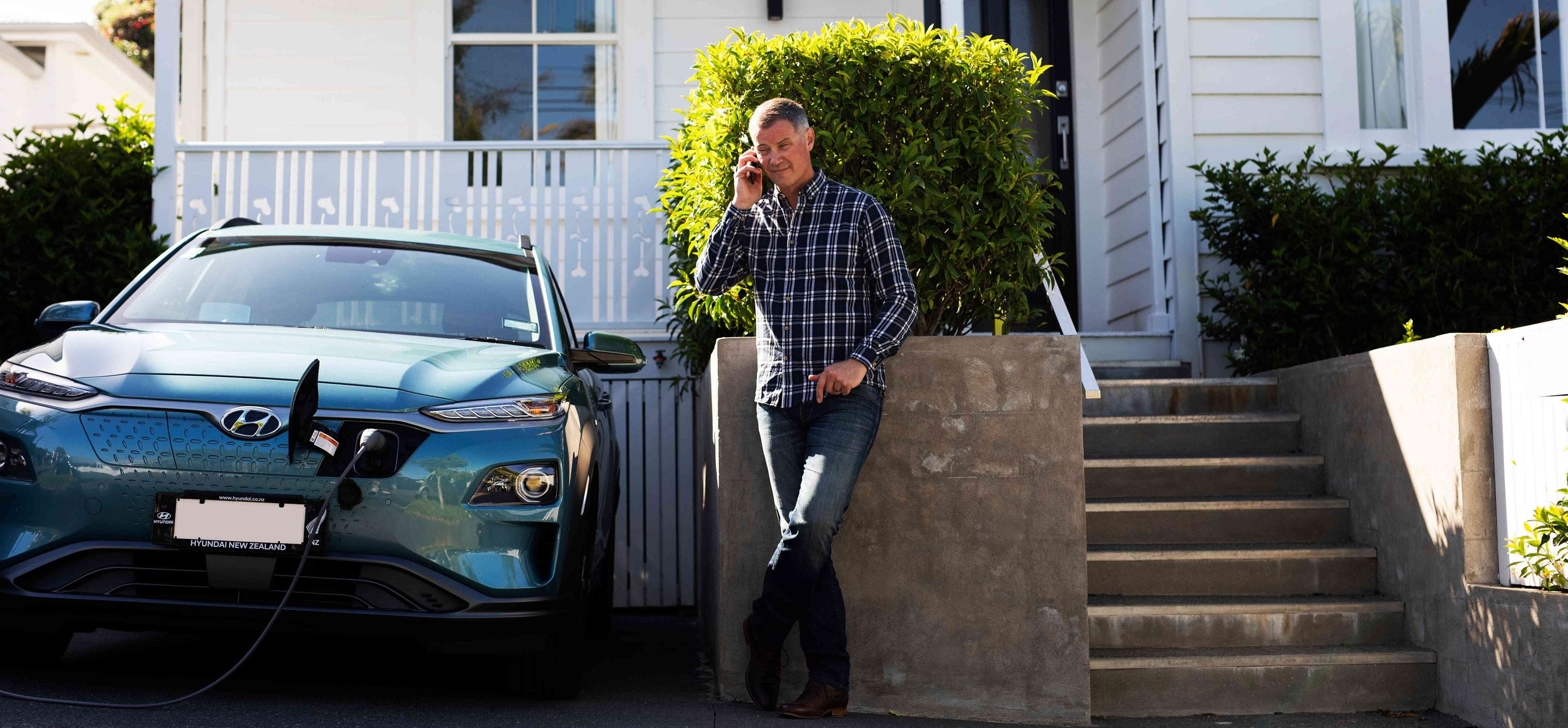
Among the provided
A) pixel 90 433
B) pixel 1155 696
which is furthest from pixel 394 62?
pixel 1155 696

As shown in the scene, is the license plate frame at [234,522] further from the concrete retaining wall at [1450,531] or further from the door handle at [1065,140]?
the door handle at [1065,140]

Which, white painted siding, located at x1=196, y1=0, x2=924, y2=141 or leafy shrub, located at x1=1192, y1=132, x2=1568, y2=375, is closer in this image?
leafy shrub, located at x1=1192, y1=132, x2=1568, y2=375

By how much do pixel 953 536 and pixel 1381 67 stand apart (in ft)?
17.4

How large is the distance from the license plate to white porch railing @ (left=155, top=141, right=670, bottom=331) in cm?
390

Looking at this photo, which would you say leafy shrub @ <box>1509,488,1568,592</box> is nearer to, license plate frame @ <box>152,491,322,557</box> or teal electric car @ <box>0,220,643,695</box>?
teal electric car @ <box>0,220,643,695</box>

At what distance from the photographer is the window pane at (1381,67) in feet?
24.8

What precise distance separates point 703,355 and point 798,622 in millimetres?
2265

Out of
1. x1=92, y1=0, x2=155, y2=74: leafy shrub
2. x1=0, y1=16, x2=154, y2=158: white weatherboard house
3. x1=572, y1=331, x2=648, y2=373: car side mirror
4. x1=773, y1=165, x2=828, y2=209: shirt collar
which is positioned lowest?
A: x1=572, y1=331, x2=648, y2=373: car side mirror

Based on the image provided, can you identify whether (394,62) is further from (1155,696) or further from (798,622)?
(1155,696)

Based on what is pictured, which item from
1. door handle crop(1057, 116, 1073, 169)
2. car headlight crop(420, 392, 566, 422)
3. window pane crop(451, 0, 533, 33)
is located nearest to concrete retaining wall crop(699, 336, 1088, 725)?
car headlight crop(420, 392, 566, 422)

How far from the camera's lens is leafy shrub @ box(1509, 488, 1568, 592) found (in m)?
3.73

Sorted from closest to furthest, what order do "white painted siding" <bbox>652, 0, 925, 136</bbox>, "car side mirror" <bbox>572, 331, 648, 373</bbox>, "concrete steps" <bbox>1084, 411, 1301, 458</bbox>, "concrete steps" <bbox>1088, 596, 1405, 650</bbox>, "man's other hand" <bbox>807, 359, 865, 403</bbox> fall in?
"man's other hand" <bbox>807, 359, 865, 403</bbox> → "car side mirror" <bbox>572, 331, 648, 373</bbox> → "concrete steps" <bbox>1088, 596, 1405, 650</bbox> → "concrete steps" <bbox>1084, 411, 1301, 458</bbox> → "white painted siding" <bbox>652, 0, 925, 136</bbox>

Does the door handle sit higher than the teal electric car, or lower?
higher

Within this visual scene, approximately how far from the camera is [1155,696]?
167 inches
